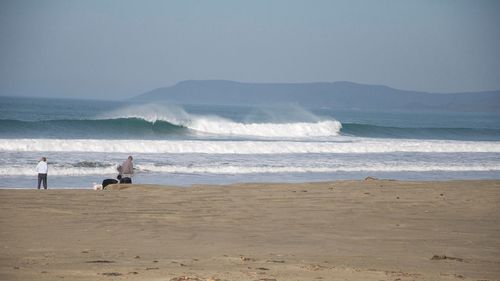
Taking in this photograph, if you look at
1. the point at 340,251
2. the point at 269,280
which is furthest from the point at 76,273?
the point at 340,251

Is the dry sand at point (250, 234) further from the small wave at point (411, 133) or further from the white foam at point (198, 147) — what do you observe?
the small wave at point (411, 133)

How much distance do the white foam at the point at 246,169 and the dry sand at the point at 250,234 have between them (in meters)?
5.83

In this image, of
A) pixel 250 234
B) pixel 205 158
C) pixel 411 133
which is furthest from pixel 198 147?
pixel 411 133

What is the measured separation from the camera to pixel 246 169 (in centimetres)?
2325

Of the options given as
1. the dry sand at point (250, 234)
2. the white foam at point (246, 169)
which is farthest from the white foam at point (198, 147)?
the dry sand at point (250, 234)

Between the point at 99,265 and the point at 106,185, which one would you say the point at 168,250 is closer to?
the point at 99,265

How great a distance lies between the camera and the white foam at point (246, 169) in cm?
2086

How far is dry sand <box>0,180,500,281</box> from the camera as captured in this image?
7637mm

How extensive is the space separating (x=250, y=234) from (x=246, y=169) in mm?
12944

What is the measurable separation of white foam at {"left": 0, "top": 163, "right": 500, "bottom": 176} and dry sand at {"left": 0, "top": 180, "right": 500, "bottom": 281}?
583 cm

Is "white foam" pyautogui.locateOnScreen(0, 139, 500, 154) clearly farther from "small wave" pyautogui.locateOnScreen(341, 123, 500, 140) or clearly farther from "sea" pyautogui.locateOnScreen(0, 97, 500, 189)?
"small wave" pyautogui.locateOnScreen(341, 123, 500, 140)

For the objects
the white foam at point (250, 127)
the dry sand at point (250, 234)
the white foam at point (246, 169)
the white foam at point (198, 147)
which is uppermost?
the white foam at point (250, 127)

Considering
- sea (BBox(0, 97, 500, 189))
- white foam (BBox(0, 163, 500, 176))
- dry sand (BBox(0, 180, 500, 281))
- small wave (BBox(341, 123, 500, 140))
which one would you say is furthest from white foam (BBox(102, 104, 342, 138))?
dry sand (BBox(0, 180, 500, 281))

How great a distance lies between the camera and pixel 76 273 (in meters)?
7.08
